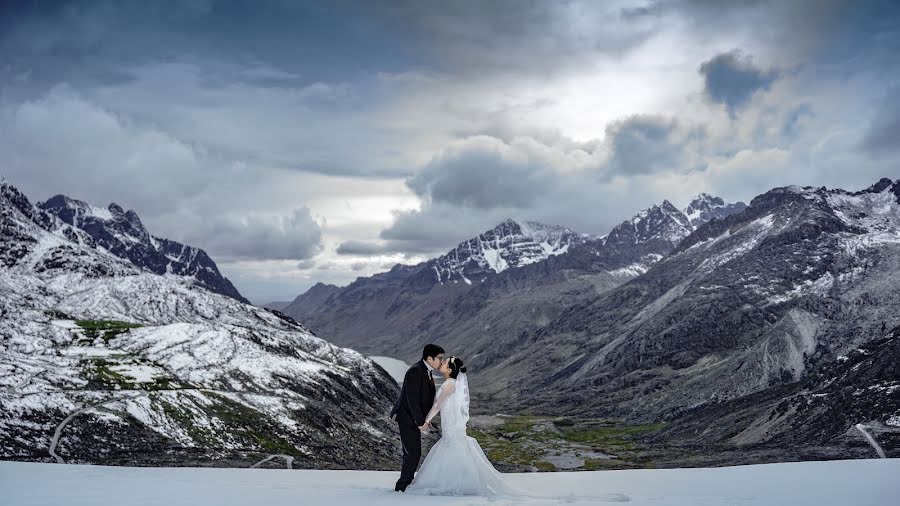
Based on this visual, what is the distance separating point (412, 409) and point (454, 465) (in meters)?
2.34

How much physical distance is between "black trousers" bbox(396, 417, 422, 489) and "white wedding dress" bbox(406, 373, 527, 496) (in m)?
0.29

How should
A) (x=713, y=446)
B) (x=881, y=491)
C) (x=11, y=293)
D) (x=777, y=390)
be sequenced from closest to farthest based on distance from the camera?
1. (x=881, y=491)
2. (x=713, y=446)
3. (x=11, y=293)
4. (x=777, y=390)

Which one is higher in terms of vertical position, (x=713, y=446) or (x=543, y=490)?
(x=543, y=490)

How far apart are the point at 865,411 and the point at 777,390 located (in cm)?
8409

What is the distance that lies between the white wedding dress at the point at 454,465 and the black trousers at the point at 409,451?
0.94 feet

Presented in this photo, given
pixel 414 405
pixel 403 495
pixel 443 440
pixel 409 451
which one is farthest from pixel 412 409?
pixel 403 495

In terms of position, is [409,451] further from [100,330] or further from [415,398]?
[100,330]

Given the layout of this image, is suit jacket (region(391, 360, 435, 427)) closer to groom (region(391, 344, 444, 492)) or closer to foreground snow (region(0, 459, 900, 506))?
groom (region(391, 344, 444, 492))

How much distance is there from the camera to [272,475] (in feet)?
83.3

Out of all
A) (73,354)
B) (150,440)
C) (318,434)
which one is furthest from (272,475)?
(73,354)

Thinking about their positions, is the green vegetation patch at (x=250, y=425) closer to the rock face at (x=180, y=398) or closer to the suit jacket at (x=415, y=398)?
the rock face at (x=180, y=398)

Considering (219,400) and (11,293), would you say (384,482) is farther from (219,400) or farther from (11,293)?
(11,293)

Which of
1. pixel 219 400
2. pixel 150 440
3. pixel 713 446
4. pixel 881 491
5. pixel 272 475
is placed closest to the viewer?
pixel 881 491

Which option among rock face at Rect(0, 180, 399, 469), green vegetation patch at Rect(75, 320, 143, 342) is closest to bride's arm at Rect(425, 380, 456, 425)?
rock face at Rect(0, 180, 399, 469)
